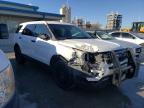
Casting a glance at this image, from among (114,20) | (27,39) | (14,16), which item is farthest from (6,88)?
(114,20)

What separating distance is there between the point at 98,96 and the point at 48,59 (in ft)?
5.99

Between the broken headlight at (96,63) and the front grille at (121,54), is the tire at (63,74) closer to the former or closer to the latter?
the broken headlight at (96,63)

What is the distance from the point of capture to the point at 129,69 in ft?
16.9

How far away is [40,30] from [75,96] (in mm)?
Result: 2679

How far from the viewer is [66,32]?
20.3 feet

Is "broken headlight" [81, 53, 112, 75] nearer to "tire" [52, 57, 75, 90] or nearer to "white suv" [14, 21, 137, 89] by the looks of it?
"white suv" [14, 21, 137, 89]

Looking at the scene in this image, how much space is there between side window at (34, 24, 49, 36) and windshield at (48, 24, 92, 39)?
181 millimetres

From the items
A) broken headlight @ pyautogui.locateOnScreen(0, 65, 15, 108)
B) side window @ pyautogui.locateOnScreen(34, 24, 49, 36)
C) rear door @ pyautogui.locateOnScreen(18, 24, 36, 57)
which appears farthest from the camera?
rear door @ pyautogui.locateOnScreen(18, 24, 36, 57)

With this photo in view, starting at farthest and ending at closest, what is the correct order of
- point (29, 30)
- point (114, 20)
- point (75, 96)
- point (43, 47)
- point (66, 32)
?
point (114, 20) → point (29, 30) → point (66, 32) → point (43, 47) → point (75, 96)

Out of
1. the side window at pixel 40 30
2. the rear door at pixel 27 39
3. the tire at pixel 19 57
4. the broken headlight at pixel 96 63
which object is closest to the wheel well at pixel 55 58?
the broken headlight at pixel 96 63

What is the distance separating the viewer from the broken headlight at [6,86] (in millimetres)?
1950

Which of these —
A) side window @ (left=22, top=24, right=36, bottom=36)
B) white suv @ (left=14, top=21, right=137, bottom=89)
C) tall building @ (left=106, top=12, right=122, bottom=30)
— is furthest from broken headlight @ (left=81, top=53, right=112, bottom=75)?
tall building @ (left=106, top=12, right=122, bottom=30)

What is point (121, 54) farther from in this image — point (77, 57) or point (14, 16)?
point (14, 16)

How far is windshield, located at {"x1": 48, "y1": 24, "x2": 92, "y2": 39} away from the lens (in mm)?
5874
